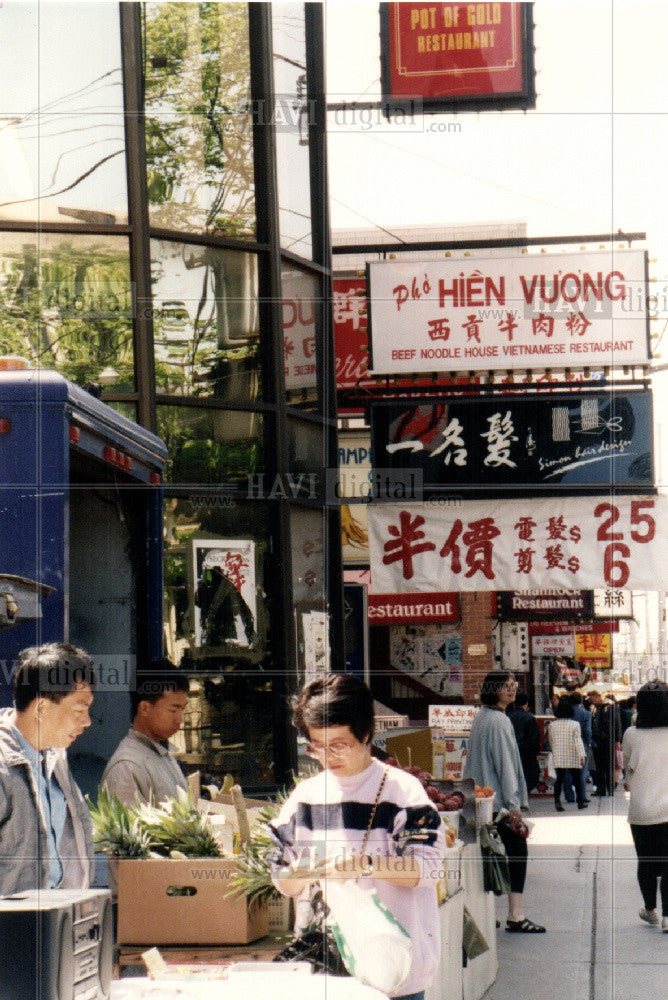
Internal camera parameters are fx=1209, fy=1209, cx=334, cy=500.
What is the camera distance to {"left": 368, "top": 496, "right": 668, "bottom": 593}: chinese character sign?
34.1ft

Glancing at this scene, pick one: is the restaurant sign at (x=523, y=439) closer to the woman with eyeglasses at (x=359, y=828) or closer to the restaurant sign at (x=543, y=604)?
the woman with eyeglasses at (x=359, y=828)

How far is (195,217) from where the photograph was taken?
29.8 feet

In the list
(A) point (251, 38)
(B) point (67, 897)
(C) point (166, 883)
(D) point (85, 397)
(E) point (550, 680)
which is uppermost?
(A) point (251, 38)

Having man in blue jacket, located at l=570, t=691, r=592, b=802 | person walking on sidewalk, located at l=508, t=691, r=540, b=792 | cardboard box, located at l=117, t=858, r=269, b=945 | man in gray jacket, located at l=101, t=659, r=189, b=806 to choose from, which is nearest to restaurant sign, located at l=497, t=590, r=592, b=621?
man in blue jacket, located at l=570, t=691, r=592, b=802

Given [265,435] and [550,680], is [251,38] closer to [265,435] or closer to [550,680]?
[265,435]

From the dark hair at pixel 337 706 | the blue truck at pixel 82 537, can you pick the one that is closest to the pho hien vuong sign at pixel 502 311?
the blue truck at pixel 82 537

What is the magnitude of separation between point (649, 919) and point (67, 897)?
6.45m

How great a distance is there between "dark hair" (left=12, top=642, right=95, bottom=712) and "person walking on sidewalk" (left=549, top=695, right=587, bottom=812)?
11701mm

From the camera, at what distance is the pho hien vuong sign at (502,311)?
34.1 feet

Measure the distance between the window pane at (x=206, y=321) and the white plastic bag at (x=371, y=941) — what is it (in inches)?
230

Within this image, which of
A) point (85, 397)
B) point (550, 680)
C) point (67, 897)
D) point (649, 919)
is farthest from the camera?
point (550, 680)

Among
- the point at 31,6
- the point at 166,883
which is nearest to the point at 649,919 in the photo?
the point at 166,883

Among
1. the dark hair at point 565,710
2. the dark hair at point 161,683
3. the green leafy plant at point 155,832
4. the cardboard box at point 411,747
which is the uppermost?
the dark hair at point 161,683

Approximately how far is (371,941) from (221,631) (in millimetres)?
5422
